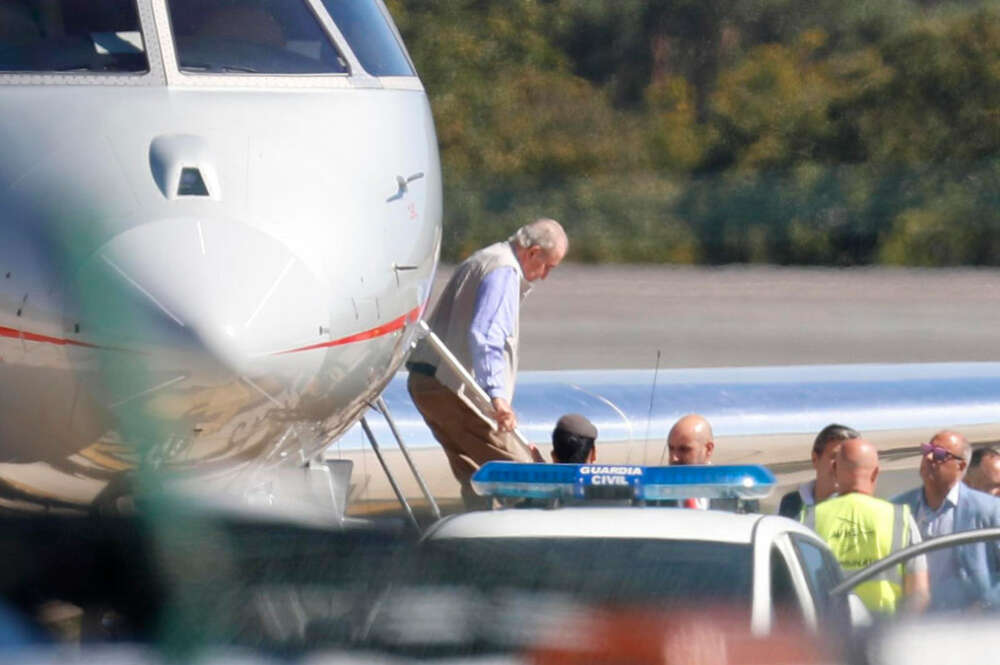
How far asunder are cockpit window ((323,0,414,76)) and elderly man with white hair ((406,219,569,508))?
4.56 feet

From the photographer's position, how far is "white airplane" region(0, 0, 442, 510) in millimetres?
4832

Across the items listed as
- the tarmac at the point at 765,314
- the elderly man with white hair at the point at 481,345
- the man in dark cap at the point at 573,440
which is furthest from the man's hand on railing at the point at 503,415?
the tarmac at the point at 765,314

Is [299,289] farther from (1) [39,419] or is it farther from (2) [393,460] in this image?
(2) [393,460]

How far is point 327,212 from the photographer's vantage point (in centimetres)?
538

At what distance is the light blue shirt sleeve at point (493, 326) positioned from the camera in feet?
25.2

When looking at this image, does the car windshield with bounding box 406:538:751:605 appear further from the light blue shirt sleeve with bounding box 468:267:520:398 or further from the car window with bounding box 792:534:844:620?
the light blue shirt sleeve with bounding box 468:267:520:398

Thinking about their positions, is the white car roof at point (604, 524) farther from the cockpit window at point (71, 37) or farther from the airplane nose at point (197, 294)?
the cockpit window at point (71, 37)

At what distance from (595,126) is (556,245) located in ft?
78.2

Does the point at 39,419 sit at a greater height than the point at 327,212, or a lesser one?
lesser

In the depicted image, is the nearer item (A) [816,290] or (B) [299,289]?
(B) [299,289]

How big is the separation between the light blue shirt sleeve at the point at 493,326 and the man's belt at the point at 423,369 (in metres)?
0.23

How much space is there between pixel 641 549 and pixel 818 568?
0.65 meters

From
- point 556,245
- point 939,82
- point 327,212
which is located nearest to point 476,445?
point 556,245

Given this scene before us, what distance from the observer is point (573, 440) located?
6598 millimetres
